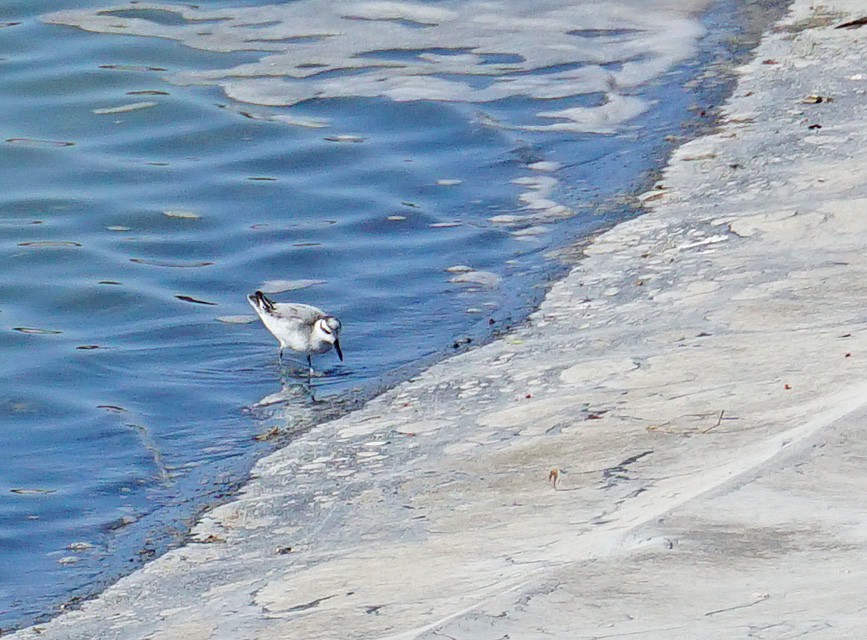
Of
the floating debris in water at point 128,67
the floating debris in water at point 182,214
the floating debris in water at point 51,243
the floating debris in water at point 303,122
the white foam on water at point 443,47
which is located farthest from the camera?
the floating debris in water at point 128,67

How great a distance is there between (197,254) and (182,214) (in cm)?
78

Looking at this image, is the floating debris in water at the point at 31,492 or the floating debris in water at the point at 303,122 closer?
the floating debris in water at the point at 31,492

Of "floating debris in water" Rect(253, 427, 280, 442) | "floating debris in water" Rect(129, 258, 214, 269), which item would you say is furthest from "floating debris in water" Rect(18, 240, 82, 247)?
"floating debris in water" Rect(253, 427, 280, 442)

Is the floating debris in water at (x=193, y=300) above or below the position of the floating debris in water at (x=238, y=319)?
above

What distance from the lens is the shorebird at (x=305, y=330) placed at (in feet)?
25.4

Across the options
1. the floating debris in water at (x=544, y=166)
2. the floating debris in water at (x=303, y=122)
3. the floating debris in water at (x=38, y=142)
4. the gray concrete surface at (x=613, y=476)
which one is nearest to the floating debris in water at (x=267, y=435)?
the gray concrete surface at (x=613, y=476)

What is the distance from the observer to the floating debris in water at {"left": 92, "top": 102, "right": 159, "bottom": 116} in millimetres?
12807

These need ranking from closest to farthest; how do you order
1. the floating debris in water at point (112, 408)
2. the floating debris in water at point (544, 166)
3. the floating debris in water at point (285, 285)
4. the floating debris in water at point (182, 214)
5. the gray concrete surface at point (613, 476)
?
the gray concrete surface at point (613, 476)
the floating debris in water at point (112, 408)
the floating debris in water at point (285, 285)
the floating debris in water at point (182, 214)
the floating debris in water at point (544, 166)

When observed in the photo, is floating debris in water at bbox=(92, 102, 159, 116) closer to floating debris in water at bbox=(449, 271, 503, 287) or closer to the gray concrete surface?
floating debris in water at bbox=(449, 271, 503, 287)

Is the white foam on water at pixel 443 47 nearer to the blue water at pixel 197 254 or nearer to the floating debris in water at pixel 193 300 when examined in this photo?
the blue water at pixel 197 254

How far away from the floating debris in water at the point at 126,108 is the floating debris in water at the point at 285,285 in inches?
156

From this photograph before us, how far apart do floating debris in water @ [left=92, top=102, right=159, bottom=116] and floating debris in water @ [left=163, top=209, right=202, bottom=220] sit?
8.04 feet

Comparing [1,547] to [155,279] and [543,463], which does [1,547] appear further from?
[155,279]

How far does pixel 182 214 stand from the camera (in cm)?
1055
